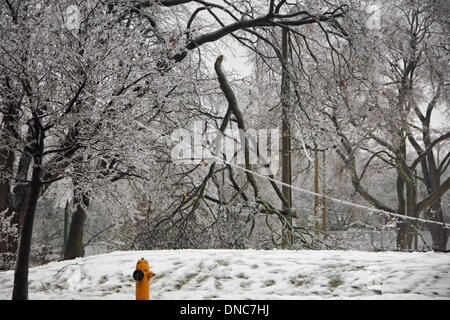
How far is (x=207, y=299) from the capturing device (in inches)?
123

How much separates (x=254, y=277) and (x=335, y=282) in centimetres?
68

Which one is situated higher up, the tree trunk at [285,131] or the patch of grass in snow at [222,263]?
the tree trunk at [285,131]

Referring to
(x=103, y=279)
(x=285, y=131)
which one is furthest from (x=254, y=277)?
(x=285, y=131)

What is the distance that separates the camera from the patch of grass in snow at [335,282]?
330cm

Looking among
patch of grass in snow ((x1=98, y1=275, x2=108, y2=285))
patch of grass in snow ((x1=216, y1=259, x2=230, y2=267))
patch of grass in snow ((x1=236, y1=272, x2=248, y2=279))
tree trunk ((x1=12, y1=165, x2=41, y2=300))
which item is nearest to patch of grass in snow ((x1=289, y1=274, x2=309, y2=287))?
patch of grass in snow ((x1=236, y1=272, x2=248, y2=279))

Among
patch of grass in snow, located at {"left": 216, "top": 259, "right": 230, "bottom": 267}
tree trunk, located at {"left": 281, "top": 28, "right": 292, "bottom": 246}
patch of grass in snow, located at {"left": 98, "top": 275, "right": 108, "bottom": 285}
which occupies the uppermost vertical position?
tree trunk, located at {"left": 281, "top": 28, "right": 292, "bottom": 246}

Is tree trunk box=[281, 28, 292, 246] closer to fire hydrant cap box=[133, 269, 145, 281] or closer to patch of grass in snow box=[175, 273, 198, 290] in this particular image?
patch of grass in snow box=[175, 273, 198, 290]

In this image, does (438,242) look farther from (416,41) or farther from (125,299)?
(125,299)

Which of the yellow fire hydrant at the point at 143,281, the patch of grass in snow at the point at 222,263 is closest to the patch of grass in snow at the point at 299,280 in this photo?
the patch of grass in snow at the point at 222,263

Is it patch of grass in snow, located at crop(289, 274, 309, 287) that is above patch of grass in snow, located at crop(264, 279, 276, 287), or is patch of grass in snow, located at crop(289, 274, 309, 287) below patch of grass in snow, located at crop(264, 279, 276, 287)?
above

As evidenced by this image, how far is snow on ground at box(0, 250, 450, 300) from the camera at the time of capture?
313 cm

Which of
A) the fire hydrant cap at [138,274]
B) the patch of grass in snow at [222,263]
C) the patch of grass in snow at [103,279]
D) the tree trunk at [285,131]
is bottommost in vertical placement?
the patch of grass in snow at [103,279]

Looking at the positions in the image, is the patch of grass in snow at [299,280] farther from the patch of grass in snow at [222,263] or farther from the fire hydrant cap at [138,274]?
the fire hydrant cap at [138,274]

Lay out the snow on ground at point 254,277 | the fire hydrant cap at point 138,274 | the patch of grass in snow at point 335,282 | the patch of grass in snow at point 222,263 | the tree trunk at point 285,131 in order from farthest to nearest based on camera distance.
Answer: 1. the tree trunk at point 285,131
2. the patch of grass in snow at point 222,263
3. the patch of grass in snow at point 335,282
4. the snow on ground at point 254,277
5. the fire hydrant cap at point 138,274
